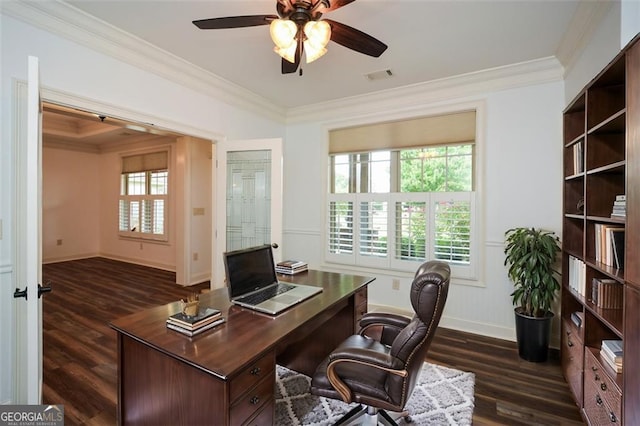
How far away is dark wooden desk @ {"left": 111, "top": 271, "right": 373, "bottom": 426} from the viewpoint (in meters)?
1.16

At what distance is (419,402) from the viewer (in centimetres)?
209

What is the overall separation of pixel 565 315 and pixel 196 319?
106 inches

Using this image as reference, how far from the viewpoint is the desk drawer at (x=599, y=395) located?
145cm

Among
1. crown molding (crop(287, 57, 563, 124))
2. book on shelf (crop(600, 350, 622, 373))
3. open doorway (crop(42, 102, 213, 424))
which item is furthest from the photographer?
crown molding (crop(287, 57, 563, 124))

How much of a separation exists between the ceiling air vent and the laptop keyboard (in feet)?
7.83

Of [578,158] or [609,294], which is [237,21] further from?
[609,294]

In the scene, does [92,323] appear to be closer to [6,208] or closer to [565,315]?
[6,208]

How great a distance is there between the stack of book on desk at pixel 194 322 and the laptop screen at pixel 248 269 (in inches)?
10.0

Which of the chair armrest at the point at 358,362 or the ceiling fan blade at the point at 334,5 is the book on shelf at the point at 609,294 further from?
the ceiling fan blade at the point at 334,5

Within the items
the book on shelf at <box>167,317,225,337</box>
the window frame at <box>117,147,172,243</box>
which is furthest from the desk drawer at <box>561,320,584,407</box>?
the window frame at <box>117,147,172,243</box>

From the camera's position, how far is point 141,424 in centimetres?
140

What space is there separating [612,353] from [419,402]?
115 centimetres

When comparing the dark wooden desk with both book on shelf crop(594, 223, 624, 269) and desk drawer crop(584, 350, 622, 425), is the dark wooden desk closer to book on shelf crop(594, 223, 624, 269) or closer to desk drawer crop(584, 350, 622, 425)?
desk drawer crop(584, 350, 622, 425)

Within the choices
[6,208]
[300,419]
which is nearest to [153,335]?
[300,419]
